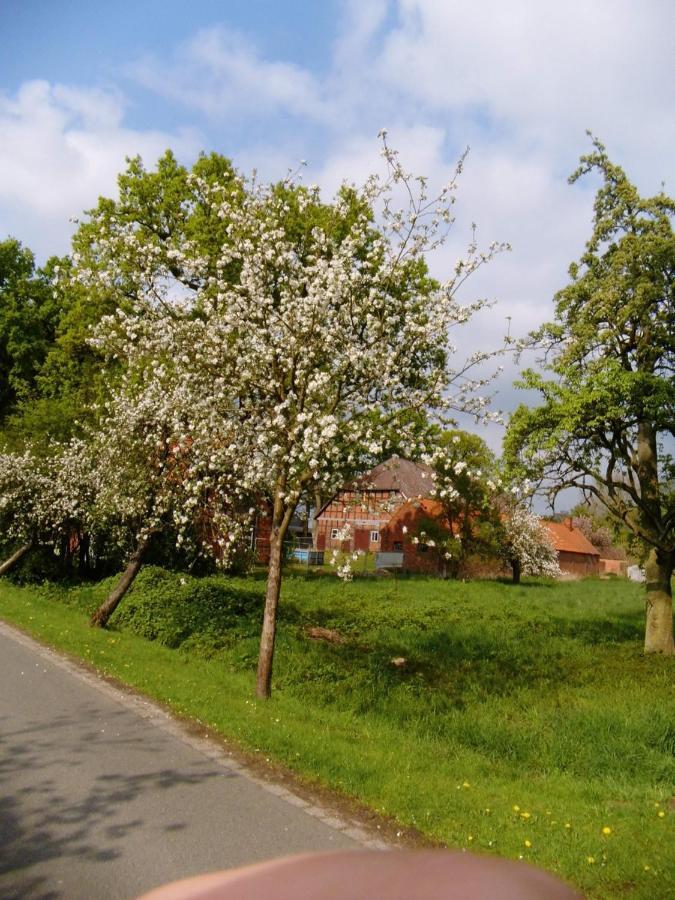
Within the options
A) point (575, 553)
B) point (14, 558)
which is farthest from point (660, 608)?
point (575, 553)

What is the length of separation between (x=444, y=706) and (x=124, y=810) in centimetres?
703

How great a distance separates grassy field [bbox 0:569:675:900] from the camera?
6199 mm

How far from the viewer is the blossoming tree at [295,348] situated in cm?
1117

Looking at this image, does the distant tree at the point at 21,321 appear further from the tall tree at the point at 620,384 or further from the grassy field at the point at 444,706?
the tall tree at the point at 620,384

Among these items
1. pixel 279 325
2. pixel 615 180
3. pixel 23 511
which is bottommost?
pixel 23 511

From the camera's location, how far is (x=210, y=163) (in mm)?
24562

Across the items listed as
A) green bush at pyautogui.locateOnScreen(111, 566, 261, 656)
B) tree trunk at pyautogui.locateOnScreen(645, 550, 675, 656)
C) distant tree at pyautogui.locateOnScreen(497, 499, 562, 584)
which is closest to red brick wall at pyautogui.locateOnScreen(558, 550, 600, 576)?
distant tree at pyautogui.locateOnScreen(497, 499, 562, 584)

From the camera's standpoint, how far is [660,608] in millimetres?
19062

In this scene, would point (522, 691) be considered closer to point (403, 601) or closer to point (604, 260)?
point (604, 260)

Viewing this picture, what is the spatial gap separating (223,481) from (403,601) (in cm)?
1728

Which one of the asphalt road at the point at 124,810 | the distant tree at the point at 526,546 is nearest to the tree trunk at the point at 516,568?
the distant tree at the point at 526,546

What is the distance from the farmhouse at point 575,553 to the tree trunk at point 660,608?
50.5 metres

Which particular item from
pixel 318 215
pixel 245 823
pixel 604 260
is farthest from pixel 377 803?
pixel 604 260

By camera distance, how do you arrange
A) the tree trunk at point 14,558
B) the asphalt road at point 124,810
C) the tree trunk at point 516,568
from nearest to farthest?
the asphalt road at point 124,810 → the tree trunk at point 14,558 → the tree trunk at point 516,568
